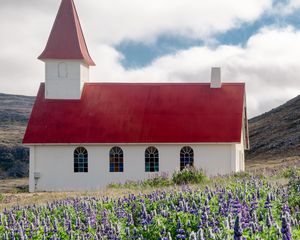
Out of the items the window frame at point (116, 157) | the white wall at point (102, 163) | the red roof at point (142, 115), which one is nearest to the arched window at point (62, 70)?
the red roof at point (142, 115)

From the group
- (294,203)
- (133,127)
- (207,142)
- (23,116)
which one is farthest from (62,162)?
(23,116)

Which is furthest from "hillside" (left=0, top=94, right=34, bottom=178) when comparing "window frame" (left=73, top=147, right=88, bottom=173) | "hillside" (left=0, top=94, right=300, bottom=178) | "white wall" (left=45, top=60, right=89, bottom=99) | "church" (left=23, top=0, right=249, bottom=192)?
"window frame" (left=73, top=147, right=88, bottom=173)

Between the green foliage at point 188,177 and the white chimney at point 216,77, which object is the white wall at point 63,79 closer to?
the white chimney at point 216,77

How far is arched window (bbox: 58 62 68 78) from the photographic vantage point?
3707 centimetres

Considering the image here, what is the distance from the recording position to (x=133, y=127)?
34.7 metres

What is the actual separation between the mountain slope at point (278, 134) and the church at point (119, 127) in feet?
68.5

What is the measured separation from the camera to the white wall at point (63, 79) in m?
36.8

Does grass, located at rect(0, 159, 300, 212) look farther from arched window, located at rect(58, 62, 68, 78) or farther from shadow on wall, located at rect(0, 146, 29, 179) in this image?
shadow on wall, located at rect(0, 146, 29, 179)

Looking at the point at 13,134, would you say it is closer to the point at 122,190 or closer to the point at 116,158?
the point at 116,158

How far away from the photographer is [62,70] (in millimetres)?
37219

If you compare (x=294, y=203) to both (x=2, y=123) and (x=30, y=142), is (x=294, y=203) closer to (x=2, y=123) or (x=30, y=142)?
(x=30, y=142)

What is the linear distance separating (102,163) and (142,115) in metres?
3.94

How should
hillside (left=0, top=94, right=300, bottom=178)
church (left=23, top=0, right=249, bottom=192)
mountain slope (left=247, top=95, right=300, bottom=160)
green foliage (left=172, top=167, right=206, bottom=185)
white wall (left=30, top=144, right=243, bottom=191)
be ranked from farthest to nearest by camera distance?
hillside (left=0, top=94, right=300, bottom=178) < mountain slope (left=247, top=95, right=300, bottom=160) < church (left=23, top=0, right=249, bottom=192) < white wall (left=30, top=144, right=243, bottom=191) < green foliage (left=172, top=167, right=206, bottom=185)

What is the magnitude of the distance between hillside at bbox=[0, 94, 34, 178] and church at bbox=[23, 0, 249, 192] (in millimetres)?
34665
